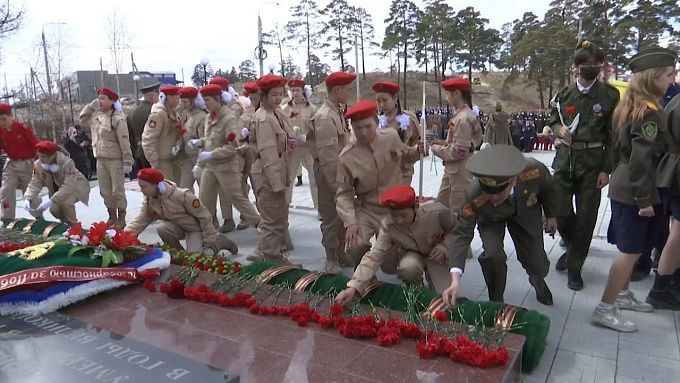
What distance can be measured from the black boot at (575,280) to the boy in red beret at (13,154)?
639 centimetres

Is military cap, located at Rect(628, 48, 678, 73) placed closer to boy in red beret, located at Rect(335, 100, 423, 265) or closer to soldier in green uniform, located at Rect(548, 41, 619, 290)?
soldier in green uniform, located at Rect(548, 41, 619, 290)

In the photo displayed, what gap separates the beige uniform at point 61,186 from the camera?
20.1ft

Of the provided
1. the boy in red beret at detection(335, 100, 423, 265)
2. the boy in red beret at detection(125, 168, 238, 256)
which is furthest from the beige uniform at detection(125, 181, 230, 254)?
the boy in red beret at detection(335, 100, 423, 265)

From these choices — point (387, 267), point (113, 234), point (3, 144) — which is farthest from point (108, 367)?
point (3, 144)

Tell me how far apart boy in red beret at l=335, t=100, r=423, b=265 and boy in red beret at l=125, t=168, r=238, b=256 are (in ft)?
5.18

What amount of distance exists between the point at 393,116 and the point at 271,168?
131 centimetres

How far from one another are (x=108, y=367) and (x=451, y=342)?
167 cm

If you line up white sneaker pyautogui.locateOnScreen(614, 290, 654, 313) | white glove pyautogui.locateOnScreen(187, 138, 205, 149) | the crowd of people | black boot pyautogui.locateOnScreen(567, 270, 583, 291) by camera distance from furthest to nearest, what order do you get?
1. white glove pyautogui.locateOnScreen(187, 138, 205, 149)
2. black boot pyautogui.locateOnScreen(567, 270, 583, 291)
3. white sneaker pyautogui.locateOnScreen(614, 290, 654, 313)
4. the crowd of people

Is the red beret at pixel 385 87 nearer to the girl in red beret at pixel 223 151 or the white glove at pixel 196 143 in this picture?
the girl in red beret at pixel 223 151

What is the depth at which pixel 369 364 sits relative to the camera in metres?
2.62

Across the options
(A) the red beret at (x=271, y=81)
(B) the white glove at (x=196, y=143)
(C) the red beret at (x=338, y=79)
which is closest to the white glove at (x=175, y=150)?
(B) the white glove at (x=196, y=143)

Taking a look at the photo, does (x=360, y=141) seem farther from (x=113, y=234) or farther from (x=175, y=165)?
(x=175, y=165)

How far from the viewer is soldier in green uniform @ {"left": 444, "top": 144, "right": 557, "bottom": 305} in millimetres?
3025

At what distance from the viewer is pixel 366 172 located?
4.02 metres
